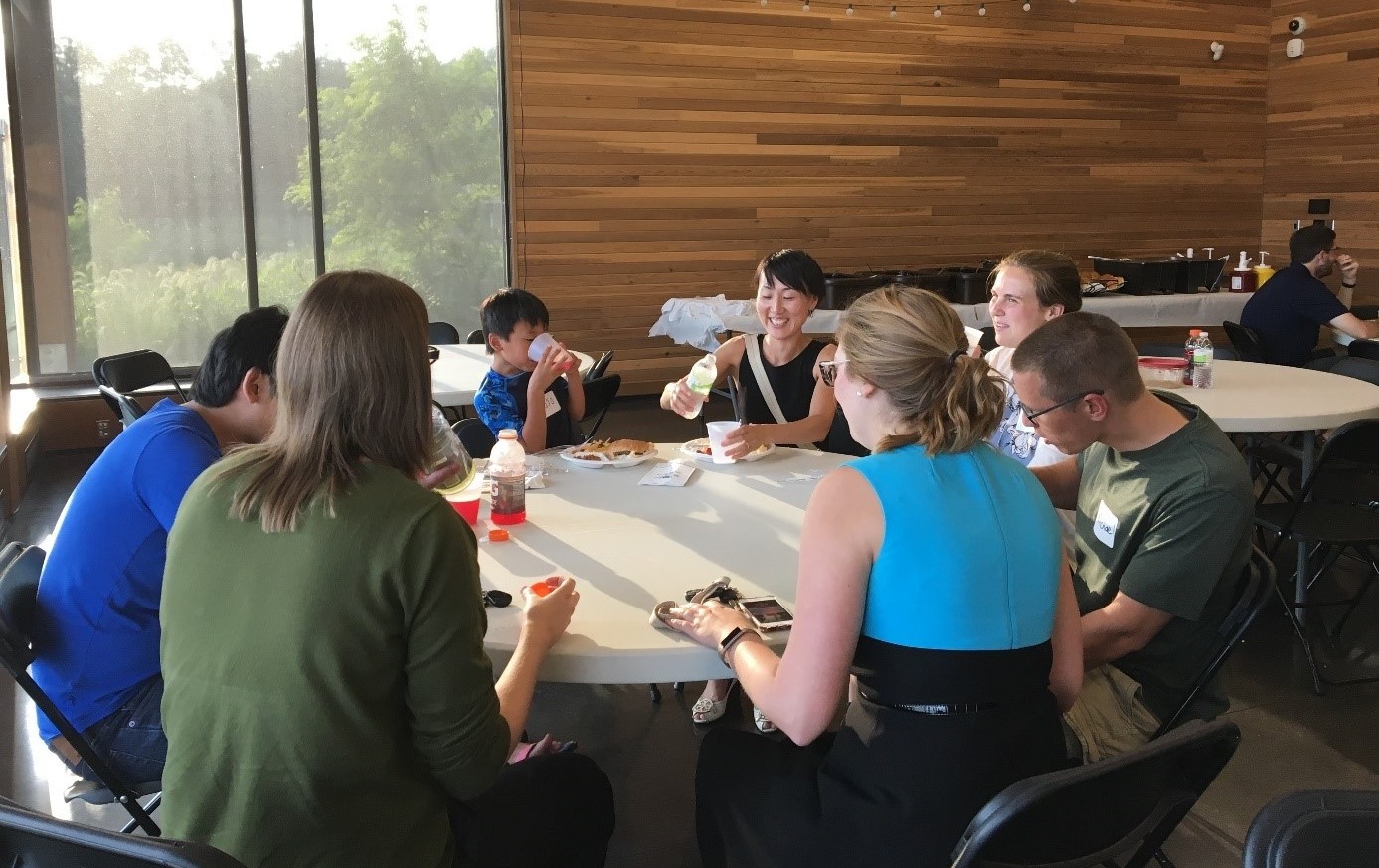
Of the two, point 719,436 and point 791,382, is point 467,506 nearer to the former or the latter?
point 719,436

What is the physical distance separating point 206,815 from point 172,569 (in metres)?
0.32

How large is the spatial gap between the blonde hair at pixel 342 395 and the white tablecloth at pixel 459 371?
8.27ft

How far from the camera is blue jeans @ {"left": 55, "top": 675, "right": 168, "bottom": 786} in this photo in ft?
6.71

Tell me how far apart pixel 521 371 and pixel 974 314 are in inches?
174

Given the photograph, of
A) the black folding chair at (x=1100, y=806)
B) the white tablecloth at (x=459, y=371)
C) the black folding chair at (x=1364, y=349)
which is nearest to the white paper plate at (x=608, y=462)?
the white tablecloth at (x=459, y=371)

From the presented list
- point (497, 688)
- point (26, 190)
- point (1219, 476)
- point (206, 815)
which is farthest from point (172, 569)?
point (26, 190)

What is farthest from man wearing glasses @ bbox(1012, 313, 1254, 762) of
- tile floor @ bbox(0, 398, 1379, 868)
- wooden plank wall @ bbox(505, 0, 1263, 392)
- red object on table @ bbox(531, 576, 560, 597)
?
wooden plank wall @ bbox(505, 0, 1263, 392)

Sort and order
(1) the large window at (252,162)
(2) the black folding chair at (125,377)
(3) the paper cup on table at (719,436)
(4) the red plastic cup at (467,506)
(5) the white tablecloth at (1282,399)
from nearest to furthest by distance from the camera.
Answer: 1. (4) the red plastic cup at (467,506)
2. (3) the paper cup on table at (719,436)
3. (5) the white tablecloth at (1282,399)
4. (2) the black folding chair at (125,377)
5. (1) the large window at (252,162)

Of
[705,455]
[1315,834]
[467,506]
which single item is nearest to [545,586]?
A: [467,506]

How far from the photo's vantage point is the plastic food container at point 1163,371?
179 inches

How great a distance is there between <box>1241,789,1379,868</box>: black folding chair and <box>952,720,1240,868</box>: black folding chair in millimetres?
430

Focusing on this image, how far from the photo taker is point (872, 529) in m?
1.63

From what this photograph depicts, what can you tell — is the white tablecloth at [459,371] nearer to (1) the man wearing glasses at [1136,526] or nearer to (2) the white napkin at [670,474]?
(2) the white napkin at [670,474]

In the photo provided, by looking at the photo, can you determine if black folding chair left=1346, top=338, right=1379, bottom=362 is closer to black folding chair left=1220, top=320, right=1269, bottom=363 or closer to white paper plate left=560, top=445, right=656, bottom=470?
black folding chair left=1220, top=320, right=1269, bottom=363
